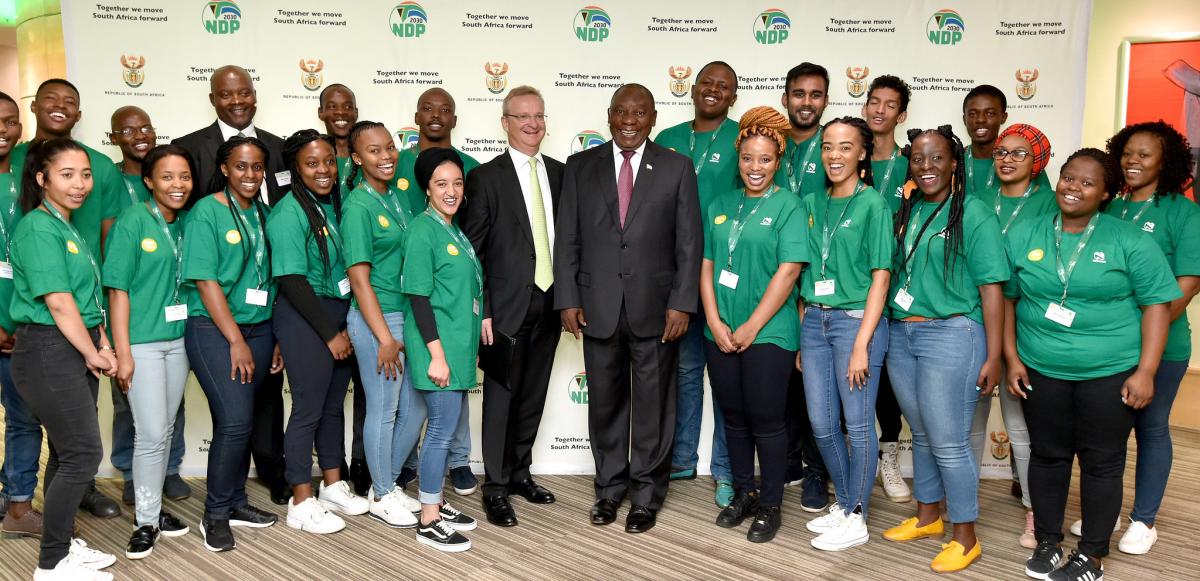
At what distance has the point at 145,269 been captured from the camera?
3.05 metres

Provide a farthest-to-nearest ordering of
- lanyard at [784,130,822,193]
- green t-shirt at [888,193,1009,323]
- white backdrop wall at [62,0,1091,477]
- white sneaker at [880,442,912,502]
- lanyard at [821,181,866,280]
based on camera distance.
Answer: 1. white backdrop wall at [62,0,1091,477]
2. white sneaker at [880,442,912,502]
3. lanyard at [784,130,822,193]
4. lanyard at [821,181,866,280]
5. green t-shirt at [888,193,1009,323]

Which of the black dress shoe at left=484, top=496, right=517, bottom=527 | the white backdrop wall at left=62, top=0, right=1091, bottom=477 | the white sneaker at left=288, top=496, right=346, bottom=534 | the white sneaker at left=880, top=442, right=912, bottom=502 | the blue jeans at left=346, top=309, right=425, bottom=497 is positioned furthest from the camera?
the white backdrop wall at left=62, top=0, right=1091, bottom=477

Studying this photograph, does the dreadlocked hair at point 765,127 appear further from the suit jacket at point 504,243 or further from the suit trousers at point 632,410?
the suit jacket at point 504,243

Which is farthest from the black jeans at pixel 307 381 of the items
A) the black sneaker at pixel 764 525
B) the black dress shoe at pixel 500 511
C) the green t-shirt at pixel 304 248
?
the black sneaker at pixel 764 525

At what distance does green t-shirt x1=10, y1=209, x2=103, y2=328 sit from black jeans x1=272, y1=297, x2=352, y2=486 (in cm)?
69

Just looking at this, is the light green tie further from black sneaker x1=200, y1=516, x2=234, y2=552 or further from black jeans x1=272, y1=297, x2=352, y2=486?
black sneaker x1=200, y1=516, x2=234, y2=552

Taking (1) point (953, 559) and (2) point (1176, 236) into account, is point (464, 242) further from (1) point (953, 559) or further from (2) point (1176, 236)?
(2) point (1176, 236)

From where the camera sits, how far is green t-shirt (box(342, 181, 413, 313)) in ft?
10.5

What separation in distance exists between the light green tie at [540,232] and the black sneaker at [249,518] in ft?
5.11

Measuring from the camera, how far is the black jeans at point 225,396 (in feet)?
10.3

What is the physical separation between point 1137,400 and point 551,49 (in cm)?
307

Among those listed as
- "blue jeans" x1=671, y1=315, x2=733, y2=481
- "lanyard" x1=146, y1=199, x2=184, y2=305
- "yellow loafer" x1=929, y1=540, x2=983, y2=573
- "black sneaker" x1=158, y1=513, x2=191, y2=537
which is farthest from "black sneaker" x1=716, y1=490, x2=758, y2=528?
"lanyard" x1=146, y1=199, x2=184, y2=305

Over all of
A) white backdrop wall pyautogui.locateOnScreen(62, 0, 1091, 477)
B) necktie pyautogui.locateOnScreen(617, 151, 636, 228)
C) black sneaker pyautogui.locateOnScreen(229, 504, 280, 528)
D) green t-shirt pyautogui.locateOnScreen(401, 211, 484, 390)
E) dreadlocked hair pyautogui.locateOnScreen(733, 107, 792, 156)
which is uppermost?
white backdrop wall pyautogui.locateOnScreen(62, 0, 1091, 477)

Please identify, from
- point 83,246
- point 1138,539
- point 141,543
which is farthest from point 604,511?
point 83,246
